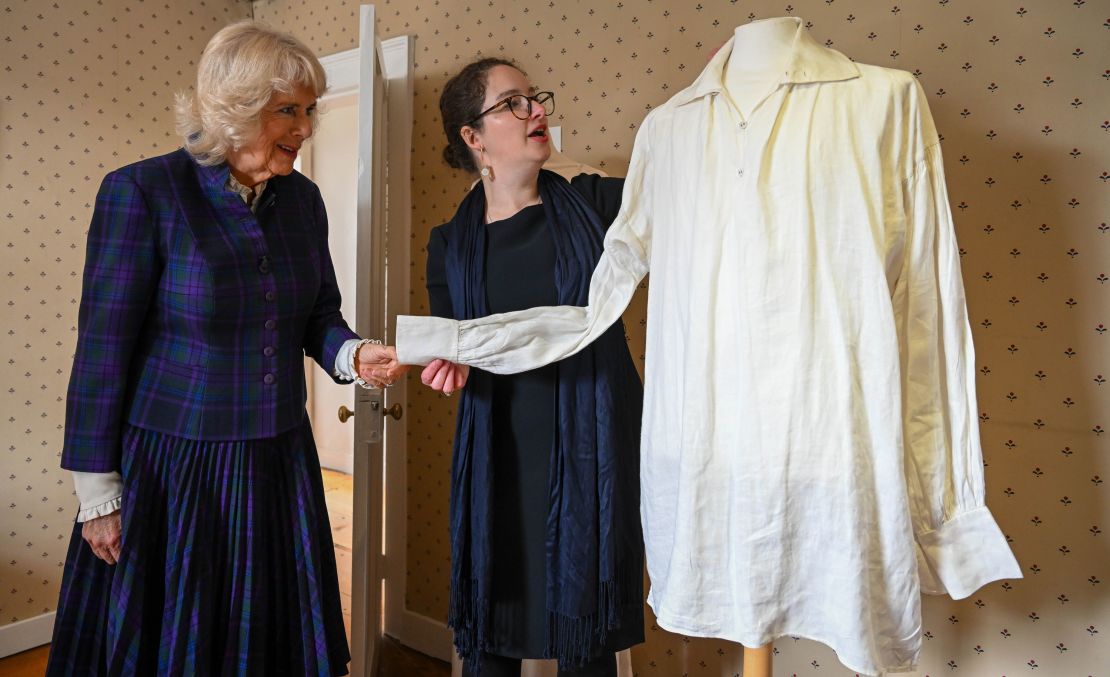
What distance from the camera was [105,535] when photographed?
47.8 inches

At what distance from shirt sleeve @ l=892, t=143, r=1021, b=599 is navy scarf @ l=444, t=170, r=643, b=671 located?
0.54 metres

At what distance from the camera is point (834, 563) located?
92cm

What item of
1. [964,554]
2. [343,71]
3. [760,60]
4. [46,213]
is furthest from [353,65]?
[964,554]

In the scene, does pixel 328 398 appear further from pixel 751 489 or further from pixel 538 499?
pixel 751 489

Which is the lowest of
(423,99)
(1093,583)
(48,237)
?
(1093,583)

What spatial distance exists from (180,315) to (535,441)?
0.72 meters

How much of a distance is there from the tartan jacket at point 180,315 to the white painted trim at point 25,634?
138 centimetres

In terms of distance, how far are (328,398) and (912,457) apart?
4.15 metres

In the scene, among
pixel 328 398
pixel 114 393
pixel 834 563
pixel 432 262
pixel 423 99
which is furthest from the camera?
pixel 328 398

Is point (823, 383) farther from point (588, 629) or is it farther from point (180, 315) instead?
point (180, 315)

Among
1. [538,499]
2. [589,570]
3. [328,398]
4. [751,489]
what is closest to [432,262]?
[538,499]

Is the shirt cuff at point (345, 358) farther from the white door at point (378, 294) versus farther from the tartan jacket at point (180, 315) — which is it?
the white door at point (378, 294)

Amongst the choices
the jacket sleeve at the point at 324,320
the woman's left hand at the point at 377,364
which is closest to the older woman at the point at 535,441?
the woman's left hand at the point at 377,364

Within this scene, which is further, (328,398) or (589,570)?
(328,398)
